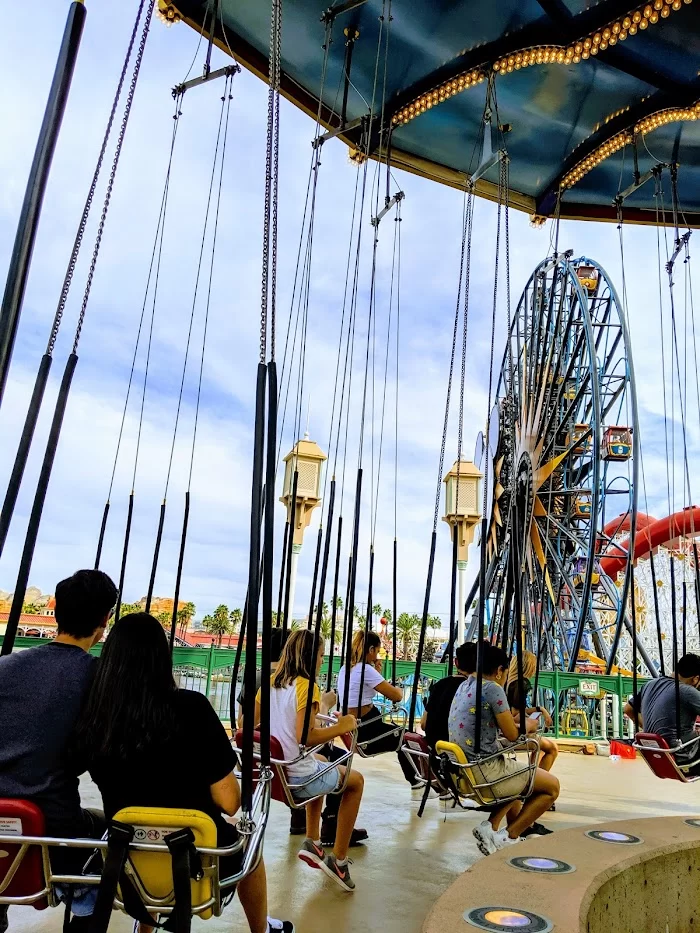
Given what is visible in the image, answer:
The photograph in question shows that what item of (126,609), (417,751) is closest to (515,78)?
(417,751)

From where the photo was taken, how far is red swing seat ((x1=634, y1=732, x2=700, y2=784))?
155 inches

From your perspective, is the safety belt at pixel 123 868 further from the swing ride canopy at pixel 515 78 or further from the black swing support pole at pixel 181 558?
the swing ride canopy at pixel 515 78

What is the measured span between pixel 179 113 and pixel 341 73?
5.71ft

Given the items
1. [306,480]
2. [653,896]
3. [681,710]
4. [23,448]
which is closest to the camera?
[23,448]

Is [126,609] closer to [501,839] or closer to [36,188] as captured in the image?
[501,839]

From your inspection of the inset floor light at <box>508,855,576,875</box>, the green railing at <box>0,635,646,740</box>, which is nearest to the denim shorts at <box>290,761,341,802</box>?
the inset floor light at <box>508,855,576,875</box>

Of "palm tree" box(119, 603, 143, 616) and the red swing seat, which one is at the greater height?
"palm tree" box(119, 603, 143, 616)

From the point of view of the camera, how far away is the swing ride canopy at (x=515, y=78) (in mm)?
5422

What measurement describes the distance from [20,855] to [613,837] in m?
2.29

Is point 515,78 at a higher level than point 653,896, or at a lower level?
higher

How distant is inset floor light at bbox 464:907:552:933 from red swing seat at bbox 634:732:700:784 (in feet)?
7.81

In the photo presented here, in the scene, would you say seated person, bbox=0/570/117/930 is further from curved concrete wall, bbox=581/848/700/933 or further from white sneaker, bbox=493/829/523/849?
white sneaker, bbox=493/829/523/849

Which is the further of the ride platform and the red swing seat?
the red swing seat

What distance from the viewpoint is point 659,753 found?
13.1ft
